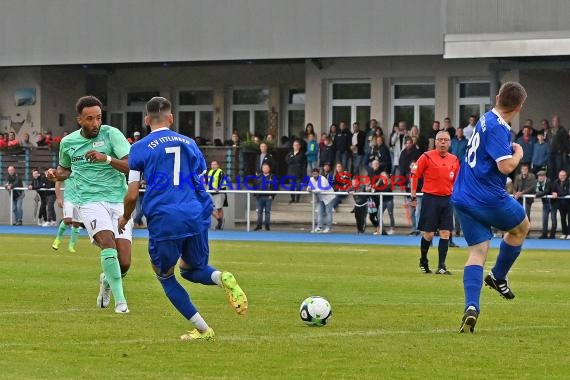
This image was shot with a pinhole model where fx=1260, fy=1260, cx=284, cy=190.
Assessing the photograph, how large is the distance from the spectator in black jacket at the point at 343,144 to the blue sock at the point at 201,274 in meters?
27.1

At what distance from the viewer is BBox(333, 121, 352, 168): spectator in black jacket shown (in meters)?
37.5

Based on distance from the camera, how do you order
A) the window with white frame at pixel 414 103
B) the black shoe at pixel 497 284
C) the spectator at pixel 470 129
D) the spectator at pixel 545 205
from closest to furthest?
the black shoe at pixel 497 284 < the spectator at pixel 545 205 < the spectator at pixel 470 129 < the window with white frame at pixel 414 103

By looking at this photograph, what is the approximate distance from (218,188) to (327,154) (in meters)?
3.79

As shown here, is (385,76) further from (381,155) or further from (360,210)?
(360,210)

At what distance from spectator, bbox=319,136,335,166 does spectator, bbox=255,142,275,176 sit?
58.4 inches

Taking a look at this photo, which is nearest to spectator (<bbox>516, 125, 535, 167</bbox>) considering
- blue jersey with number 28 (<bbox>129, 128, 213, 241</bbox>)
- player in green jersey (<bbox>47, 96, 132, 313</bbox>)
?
player in green jersey (<bbox>47, 96, 132, 313</bbox>)

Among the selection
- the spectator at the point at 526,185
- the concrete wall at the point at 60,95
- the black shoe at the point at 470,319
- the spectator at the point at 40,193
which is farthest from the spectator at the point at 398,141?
the black shoe at the point at 470,319

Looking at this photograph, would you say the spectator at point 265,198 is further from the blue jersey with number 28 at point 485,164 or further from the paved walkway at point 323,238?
the blue jersey with number 28 at point 485,164

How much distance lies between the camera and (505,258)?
1150 centimetres

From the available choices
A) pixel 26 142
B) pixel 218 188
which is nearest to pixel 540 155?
pixel 218 188

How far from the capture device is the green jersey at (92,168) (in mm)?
12859

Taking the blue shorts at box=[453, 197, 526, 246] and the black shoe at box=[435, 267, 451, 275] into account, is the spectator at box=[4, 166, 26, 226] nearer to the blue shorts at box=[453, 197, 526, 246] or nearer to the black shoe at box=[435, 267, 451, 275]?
the black shoe at box=[435, 267, 451, 275]

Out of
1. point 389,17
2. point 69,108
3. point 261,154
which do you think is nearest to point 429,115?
point 389,17

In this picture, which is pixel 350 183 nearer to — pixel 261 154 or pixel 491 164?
pixel 261 154
